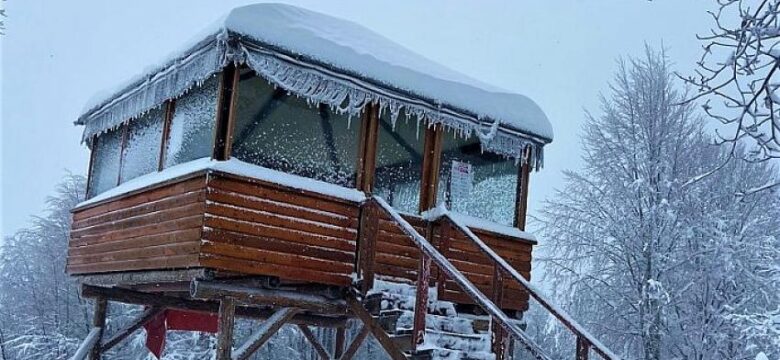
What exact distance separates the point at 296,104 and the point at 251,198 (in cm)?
117

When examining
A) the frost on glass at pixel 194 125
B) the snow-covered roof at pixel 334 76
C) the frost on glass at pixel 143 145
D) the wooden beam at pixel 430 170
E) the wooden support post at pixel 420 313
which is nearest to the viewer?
the wooden support post at pixel 420 313

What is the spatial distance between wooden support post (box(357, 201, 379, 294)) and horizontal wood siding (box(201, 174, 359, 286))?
0.07 metres

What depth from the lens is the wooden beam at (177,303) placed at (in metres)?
10.5

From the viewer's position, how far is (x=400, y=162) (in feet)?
30.1

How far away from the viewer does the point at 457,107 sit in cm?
902

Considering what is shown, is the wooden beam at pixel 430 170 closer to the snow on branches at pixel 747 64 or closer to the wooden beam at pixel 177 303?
the wooden beam at pixel 177 303

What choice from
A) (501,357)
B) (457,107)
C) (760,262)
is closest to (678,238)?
(760,262)

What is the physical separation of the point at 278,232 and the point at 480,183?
2.81 m

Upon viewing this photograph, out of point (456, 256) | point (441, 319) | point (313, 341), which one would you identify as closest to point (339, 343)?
point (313, 341)

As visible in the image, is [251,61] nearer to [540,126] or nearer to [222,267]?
[222,267]

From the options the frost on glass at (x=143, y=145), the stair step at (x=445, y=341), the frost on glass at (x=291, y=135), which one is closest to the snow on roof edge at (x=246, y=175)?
the frost on glass at (x=291, y=135)

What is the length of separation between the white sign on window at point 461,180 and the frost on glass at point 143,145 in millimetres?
3100

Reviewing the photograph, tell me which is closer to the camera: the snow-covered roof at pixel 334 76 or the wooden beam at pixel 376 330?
the wooden beam at pixel 376 330

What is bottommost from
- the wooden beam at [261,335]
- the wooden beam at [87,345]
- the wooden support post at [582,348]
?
the wooden beam at [87,345]
